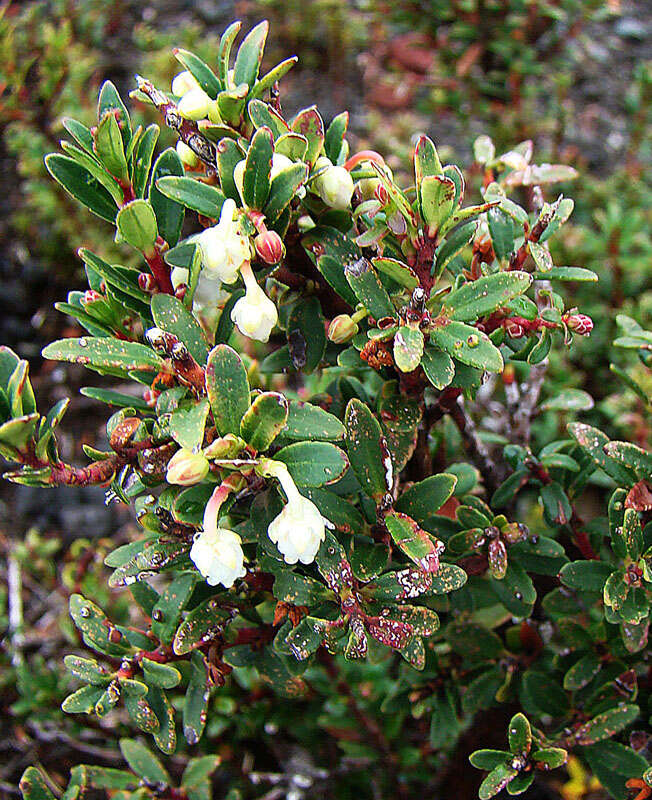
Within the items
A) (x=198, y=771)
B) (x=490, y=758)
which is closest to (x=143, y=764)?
(x=198, y=771)

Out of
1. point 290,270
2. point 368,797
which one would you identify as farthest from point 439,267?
point 368,797

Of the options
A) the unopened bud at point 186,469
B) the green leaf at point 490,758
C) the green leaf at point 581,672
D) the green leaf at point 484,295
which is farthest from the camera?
the green leaf at point 581,672

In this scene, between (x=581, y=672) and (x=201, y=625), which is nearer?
(x=201, y=625)

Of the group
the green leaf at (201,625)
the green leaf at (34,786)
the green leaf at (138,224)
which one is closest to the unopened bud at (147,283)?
the green leaf at (138,224)

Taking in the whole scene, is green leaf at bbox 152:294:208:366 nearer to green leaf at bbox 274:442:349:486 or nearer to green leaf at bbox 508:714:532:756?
green leaf at bbox 274:442:349:486

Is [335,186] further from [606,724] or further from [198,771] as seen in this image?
[198,771]

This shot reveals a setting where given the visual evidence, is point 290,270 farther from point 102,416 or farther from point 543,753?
point 102,416

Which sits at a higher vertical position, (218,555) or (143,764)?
(218,555)

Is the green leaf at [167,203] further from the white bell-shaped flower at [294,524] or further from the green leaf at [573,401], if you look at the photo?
the green leaf at [573,401]
